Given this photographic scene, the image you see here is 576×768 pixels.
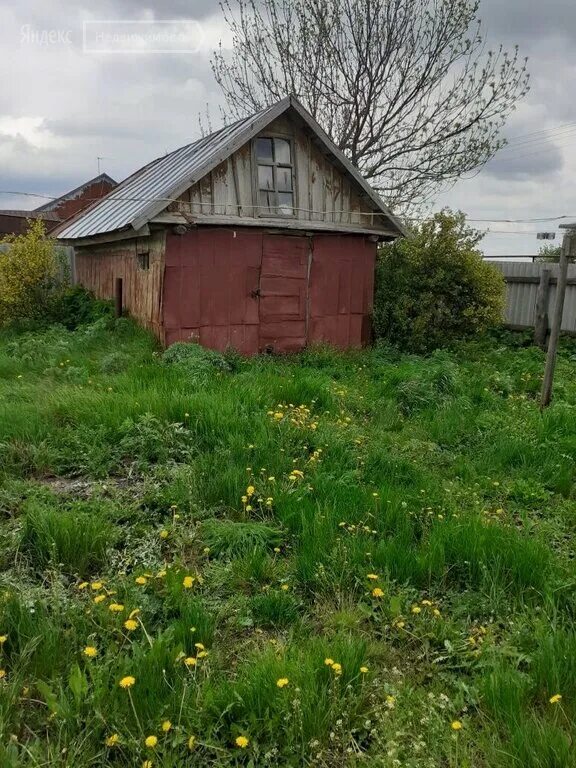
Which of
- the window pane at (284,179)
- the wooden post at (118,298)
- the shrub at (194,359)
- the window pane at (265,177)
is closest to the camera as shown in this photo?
the shrub at (194,359)

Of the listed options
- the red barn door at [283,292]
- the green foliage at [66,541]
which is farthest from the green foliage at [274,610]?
the red barn door at [283,292]

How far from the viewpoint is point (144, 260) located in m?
11.4

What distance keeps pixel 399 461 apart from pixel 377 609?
224 cm

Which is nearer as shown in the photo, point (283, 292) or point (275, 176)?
point (275, 176)

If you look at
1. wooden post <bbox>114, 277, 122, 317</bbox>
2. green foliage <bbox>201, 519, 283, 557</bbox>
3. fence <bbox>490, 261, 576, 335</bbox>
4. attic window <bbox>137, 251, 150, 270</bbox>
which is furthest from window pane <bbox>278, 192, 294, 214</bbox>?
green foliage <bbox>201, 519, 283, 557</bbox>

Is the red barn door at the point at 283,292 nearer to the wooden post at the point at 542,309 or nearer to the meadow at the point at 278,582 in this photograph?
the meadow at the point at 278,582

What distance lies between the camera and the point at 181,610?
3395 mm

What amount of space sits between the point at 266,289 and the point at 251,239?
101 centimetres

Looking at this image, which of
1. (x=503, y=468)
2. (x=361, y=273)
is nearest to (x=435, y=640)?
(x=503, y=468)

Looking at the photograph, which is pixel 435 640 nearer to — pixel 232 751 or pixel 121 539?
pixel 232 751

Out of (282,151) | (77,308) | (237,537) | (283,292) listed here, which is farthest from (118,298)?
(237,537)

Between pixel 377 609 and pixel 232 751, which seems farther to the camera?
pixel 377 609

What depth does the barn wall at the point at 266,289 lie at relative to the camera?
35.4 ft

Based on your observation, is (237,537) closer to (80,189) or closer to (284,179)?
(284,179)
